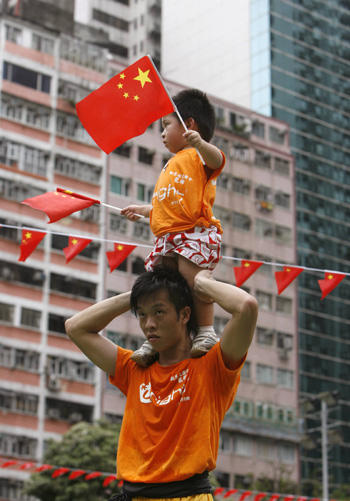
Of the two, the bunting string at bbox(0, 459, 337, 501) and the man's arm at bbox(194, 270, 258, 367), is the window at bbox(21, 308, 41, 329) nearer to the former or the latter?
the bunting string at bbox(0, 459, 337, 501)

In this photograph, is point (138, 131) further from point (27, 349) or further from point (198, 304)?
point (27, 349)

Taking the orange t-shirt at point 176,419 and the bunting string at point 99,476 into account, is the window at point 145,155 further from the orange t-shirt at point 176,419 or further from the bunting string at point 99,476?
the orange t-shirt at point 176,419

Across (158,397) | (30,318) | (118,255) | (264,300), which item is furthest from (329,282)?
(264,300)

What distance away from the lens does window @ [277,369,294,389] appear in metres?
59.9

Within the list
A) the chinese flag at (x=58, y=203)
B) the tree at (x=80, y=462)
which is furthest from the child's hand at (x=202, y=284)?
the tree at (x=80, y=462)

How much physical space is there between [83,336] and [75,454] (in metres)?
30.0

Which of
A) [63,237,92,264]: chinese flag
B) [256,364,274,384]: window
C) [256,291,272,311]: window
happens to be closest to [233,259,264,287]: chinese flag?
[63,237,92,264]: chinese flag

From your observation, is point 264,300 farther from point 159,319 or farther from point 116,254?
point 159,319

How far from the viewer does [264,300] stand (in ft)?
200

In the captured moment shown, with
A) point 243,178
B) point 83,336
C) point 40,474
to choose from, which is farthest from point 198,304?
point 243,178

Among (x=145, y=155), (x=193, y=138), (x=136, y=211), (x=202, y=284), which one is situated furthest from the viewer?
(x=145, y=155)

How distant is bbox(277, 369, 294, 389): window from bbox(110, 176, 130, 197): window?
1372cm

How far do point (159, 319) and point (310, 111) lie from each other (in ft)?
204

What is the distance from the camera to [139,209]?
805 centimetres
